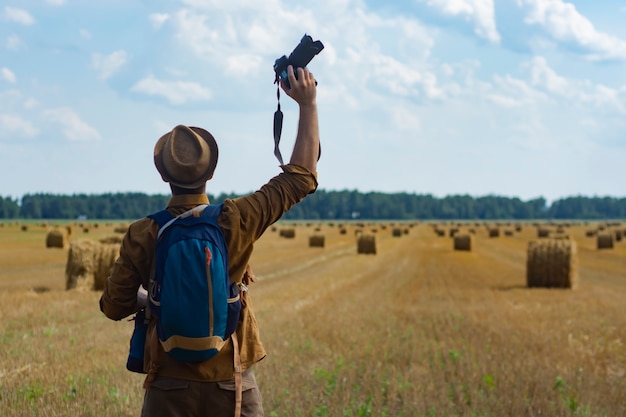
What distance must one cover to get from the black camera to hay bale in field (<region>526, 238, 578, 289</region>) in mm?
20635

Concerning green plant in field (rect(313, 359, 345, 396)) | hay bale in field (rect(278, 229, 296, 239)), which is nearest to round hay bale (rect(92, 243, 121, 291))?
green plant in field (rect(313, 359, 345, 396))

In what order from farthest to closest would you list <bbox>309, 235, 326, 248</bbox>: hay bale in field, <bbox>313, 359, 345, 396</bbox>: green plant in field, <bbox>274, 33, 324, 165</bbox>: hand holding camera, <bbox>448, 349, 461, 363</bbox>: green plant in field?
<bbox>309, 235, 326, 248</bbox>: hay bale in field
<bbox>448, 349, 461, 363</bbox>: green plant in field
<bbox>313, 359, 345, 396</bbox>: green plant in field
<bbox>274, 33, 324, 165</bbox>: hand holding camera

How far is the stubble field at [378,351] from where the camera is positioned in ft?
26.9

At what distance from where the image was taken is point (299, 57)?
398 cm

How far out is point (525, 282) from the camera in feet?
82.5

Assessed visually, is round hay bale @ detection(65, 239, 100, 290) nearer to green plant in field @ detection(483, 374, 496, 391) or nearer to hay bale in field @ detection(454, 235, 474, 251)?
green plant in field @ detection(483, 374, 496, 391)

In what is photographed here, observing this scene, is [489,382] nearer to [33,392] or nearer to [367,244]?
[33,392]

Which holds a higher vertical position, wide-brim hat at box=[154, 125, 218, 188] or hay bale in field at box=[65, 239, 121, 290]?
wide-brim hat at box=[154, 125, 218, 188]

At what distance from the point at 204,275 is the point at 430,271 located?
2551 centimetres

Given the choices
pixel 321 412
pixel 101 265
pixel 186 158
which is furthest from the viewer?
pixel 101 265

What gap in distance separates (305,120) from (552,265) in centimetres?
2113

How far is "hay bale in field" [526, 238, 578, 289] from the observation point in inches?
935

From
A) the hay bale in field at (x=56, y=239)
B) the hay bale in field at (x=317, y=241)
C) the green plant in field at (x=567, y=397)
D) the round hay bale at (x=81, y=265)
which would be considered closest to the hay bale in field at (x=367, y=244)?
the hay bale in field at (x=317, y=241)

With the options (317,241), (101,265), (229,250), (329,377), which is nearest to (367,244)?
(317,241)
